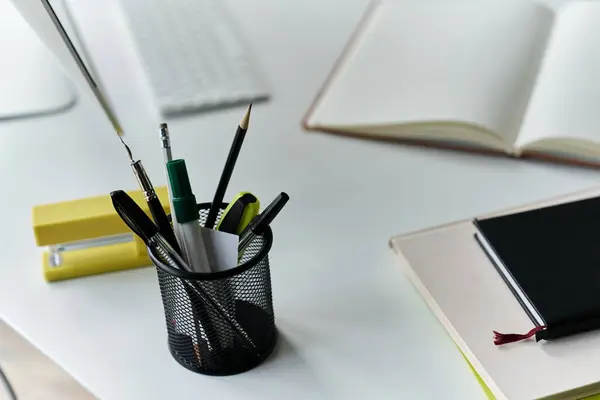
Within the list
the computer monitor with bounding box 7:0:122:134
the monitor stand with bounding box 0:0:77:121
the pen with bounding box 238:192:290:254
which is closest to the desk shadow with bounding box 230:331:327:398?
the pen with bounding box 238:192:290:254

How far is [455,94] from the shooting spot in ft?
3.06

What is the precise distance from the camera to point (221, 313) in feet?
2.03

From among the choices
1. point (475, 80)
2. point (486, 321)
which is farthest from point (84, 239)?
point (475, 80)

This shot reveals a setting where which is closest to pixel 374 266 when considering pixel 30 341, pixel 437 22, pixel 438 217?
pixel 438 217

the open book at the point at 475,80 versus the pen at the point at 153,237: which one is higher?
the open book at the point at 475,80

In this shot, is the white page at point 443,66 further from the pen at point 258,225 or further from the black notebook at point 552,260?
the pen at point 258,225

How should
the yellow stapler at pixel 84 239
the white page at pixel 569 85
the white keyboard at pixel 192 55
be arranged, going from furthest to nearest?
the white keyboard at pixel 192 55 → the white page at pixel 569 85 → the yellow stapler at pixel 84 239

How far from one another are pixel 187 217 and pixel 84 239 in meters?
0.20

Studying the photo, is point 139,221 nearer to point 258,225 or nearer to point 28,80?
point 258,225

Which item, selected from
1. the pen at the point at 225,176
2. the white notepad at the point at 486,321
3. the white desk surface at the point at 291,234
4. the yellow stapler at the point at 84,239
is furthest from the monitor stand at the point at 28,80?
the white notepad at the point at 486,321

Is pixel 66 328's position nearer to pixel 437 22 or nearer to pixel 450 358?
pixel 450 358

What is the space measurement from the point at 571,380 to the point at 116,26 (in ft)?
2.83

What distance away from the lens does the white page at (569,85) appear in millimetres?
874

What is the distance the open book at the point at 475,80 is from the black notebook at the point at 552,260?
0.52ft
